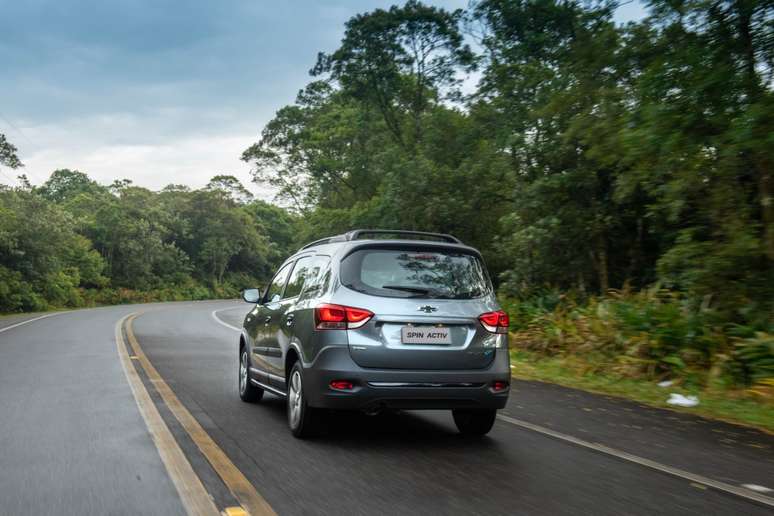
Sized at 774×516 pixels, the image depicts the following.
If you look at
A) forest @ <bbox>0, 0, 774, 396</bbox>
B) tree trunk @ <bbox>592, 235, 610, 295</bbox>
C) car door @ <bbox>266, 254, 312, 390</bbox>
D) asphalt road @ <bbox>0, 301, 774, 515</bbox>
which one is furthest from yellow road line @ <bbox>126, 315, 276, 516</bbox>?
tree trunk @ <bbox>592, 235, 610, 295</bbox>

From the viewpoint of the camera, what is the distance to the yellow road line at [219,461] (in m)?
4.48

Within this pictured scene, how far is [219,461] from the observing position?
5.61 meters

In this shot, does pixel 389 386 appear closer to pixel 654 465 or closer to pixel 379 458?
pixel 379 458

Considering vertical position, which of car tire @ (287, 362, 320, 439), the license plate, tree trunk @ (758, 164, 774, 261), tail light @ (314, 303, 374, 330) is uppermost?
tree trunk @ (758, 164, 774, 261)

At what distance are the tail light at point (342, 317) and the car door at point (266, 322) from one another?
1.70 m

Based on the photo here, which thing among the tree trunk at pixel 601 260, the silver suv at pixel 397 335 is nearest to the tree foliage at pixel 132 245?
the tree trunk at pixel 601 260

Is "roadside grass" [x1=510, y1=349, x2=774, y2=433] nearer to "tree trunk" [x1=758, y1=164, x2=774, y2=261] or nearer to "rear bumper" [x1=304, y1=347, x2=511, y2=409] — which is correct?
"tree trunk" [x1=758, y1=164, x2=774, y2=261]

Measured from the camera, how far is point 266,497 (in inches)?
183

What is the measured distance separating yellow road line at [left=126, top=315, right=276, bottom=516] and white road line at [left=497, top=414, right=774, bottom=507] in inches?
113

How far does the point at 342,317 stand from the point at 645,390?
18.2 ft

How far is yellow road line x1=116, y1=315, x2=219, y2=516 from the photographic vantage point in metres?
4.46

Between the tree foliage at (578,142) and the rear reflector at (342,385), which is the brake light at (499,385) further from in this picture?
the tree foliage at (578,142)

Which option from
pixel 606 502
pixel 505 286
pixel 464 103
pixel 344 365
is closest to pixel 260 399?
pixel 344 365

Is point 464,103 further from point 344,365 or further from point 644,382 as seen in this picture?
point 344,365
